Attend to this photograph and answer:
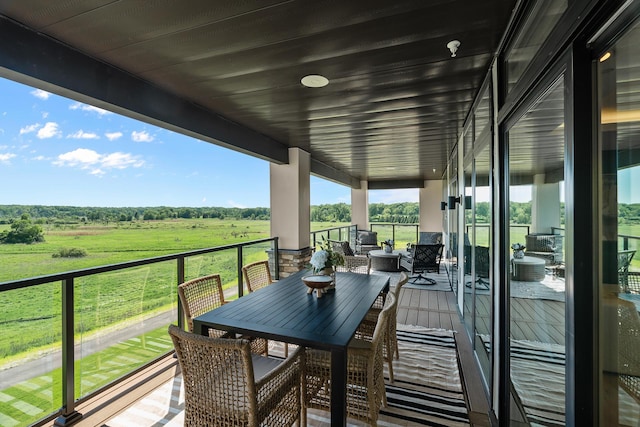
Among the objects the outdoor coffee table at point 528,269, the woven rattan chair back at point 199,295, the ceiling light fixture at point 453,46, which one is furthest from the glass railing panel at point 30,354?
the ceiling light fixture at point 453,46

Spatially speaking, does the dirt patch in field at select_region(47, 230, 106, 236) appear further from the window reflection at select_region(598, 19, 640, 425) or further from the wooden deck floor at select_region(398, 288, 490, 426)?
the window reflection at select_region(598, 19, 640, 425)

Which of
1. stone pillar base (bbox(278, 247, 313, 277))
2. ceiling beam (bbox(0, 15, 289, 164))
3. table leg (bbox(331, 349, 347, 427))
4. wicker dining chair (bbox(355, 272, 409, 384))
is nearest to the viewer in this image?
table leg (bbox(331, 349, 347, 427))

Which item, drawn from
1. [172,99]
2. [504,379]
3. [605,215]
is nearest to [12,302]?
[172,99]

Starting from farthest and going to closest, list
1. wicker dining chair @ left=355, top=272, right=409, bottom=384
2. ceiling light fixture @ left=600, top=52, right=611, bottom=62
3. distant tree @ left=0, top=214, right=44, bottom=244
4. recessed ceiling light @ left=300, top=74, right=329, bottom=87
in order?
1. distant tree @ left=0, top=214, right=44, bottom=244
2. recessed ceiling light @ left=300, top=74, right=329, bottom=87
3. wicker dining chair @ left=355, top=272, right=409, bottom=384
4. ceiling light fixture @ left=600, top=52, right=611, bottom=62

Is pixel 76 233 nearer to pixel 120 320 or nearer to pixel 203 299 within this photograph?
pixel 120 320

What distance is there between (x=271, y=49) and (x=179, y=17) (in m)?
0.61

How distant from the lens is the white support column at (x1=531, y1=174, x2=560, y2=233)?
1218 millimetres

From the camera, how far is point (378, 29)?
186 centimetres

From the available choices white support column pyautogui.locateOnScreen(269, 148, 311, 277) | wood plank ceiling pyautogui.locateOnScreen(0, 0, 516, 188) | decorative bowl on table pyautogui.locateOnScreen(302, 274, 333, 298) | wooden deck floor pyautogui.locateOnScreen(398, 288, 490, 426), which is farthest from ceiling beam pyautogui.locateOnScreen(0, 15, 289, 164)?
wooden deck floor pyautogui.locateOnScreen(398, 288, 490, 426)

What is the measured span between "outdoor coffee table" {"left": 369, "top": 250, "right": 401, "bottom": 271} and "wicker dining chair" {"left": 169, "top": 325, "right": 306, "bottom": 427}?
5867 millimetres

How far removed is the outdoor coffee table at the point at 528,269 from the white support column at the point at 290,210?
384cm

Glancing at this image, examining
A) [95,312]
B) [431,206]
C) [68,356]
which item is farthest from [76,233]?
[431,206]

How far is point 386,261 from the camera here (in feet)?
24.3

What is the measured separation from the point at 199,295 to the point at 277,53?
2132 mm
